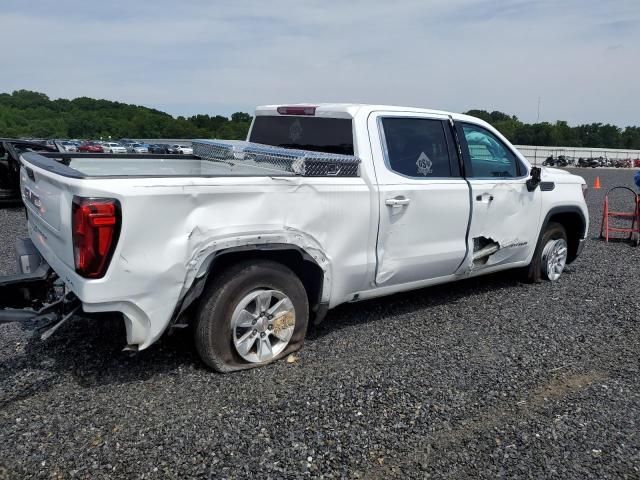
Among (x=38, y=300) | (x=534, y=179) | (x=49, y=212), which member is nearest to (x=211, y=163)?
(x=49, y=212)

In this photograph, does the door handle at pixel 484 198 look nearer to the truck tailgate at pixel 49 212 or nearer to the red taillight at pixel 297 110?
the red taillight at pixel 297 110

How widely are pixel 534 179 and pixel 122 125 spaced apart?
83.7m

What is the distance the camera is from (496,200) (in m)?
5.25

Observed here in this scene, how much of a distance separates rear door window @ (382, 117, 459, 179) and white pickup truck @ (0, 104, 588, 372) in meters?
0.01

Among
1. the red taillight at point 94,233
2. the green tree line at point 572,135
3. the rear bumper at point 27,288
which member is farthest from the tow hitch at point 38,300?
the green tree line at point 572,135

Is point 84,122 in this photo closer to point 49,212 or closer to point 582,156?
point 582,156

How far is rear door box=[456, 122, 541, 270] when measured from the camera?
201 inches

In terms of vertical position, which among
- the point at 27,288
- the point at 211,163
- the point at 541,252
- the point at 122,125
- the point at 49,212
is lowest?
the point at 541,252

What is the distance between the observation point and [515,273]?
6539 mm

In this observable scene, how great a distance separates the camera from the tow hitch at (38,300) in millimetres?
3291

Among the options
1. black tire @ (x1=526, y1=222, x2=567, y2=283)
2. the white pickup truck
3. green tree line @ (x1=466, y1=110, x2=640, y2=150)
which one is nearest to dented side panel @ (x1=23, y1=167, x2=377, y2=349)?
the white pickup truck

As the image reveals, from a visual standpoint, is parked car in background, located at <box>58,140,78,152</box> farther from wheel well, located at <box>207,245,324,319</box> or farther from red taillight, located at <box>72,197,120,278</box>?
red taillight, located at <box>72,197,120,278</box>

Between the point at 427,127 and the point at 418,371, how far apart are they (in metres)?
2.14

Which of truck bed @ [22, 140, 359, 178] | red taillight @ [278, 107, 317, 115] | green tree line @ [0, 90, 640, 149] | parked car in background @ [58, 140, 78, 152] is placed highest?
green tree line @ [0, 90, 640, 149]
